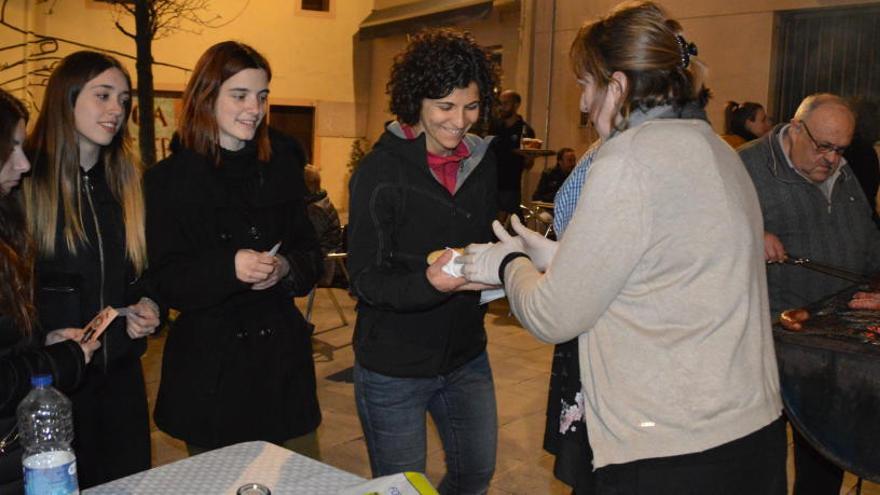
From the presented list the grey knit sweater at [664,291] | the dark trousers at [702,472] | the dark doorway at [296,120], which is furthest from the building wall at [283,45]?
the dark trousers at [702,472]

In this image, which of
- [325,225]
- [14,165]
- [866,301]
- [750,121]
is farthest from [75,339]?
[750,121]

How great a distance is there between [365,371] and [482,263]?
0.80 m

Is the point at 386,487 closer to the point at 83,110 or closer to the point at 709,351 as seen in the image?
the point at 709,351

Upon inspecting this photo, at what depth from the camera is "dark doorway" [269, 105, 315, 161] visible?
20.0 m

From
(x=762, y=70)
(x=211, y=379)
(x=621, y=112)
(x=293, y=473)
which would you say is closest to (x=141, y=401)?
(x=211, y=379)

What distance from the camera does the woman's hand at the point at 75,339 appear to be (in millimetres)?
2555

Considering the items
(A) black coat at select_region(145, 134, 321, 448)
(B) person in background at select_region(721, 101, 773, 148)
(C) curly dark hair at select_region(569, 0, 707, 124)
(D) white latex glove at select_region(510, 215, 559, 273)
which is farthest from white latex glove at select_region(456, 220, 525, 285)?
(B) person in background at select_region(721, 101, 773, 148)

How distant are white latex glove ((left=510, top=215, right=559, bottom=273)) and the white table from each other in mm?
728

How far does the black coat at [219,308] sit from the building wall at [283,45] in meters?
15.0

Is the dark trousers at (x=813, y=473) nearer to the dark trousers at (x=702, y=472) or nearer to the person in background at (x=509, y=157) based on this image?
the dark trousers at (x=702, y=472)

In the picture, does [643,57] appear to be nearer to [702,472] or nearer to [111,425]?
[702,472]

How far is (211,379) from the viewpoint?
290 cm

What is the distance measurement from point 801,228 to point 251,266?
251 cm

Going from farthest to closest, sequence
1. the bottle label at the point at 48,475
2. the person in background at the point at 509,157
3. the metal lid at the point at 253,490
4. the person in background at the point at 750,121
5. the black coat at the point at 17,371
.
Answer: the person in background at the point at 509,157 → the person in background at the point at 750,121 → the black coat at the point at 17,371 → the metal lid at the point at 253,490 → the bottle label at the point at 48,475
